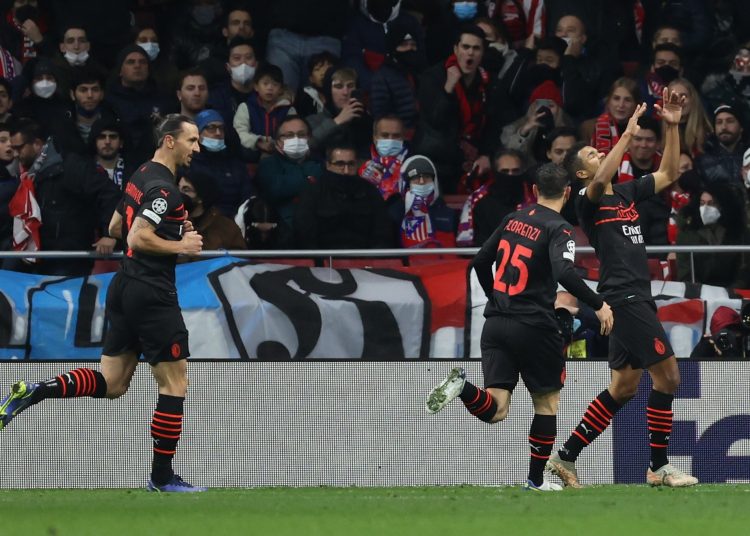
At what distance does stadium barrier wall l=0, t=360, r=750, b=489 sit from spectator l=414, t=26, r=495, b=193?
10.7ft

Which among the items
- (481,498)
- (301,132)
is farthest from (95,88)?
A: (481,498)

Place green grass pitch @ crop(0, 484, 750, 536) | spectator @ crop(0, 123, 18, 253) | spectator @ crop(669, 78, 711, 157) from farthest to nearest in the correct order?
spectator @ crop(669, 78, 711, 157) → spectator @ crop(0, 123, 18, 253) → green grass pitch @ crop(0, 484, 750, 536)

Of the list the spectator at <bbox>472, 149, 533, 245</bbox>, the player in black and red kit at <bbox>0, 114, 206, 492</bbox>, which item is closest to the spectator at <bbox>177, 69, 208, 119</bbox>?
the spectator at <bbox>472, 149, 533, 245</bbox>

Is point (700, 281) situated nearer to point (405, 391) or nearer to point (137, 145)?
point (405, 391)

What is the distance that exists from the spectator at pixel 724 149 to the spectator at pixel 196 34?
459 cm

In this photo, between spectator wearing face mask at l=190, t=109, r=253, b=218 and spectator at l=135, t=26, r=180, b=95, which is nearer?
spectator wearing face mask at l=190, t=109, r=253, b=218

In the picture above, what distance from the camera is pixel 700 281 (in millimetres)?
11906

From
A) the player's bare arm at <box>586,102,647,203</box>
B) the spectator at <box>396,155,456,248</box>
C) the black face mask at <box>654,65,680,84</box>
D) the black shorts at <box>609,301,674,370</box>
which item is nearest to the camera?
the player's bare arm at <box>586,102,647,203</box>

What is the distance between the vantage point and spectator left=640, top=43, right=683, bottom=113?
50.3ft

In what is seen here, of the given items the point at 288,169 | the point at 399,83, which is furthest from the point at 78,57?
the point at 399,83

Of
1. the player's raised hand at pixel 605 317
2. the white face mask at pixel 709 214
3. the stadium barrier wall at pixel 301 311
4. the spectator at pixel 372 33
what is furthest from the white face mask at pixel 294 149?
the player's raised hand at pixel 605 317

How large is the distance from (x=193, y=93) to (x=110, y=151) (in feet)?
3.44

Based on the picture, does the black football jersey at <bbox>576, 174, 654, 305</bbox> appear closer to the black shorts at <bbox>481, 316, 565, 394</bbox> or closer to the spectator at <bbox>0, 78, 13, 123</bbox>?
the black shorts at <bbox>481, 316, 565, 394</bbox>

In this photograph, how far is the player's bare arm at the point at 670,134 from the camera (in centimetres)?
1025
